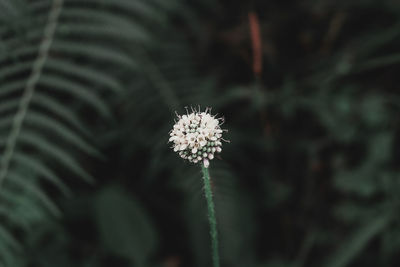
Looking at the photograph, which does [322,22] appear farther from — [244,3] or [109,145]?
[109,145]

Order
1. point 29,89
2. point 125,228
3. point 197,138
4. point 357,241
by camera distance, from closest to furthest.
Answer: point 197,138, point 29,89, point 357,241, point 125,228

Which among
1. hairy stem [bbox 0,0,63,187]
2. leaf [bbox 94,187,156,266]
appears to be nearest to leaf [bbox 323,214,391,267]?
leaf [bbox 94,187,156,266]

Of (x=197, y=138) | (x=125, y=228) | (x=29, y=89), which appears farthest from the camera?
(x=125, y=228)

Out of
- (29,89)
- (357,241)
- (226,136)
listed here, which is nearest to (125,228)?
(226,136)

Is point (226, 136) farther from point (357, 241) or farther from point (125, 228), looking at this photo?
point (357, 241)

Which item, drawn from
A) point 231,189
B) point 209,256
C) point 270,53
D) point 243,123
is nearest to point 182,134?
point 231,189

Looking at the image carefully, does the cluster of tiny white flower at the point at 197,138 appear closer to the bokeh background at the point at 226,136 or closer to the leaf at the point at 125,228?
the bokeh background at the point at 226,136
